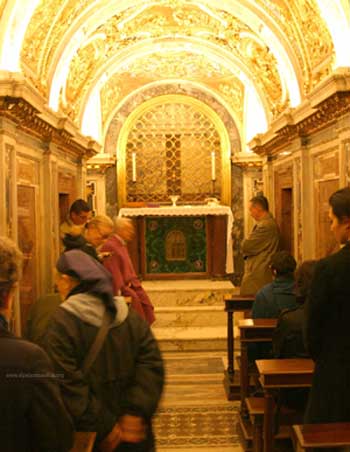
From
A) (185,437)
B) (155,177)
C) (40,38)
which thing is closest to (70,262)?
(185,437)

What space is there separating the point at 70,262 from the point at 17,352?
976 mm

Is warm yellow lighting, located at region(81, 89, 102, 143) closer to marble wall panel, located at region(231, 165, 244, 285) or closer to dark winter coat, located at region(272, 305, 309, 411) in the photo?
marble wall panel, located at region(231, 165, 244, 285)

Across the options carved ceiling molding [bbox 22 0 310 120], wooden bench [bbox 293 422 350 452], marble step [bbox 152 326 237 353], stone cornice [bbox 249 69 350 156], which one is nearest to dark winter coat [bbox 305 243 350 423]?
wooden bench [bbox 293 422 350 452]

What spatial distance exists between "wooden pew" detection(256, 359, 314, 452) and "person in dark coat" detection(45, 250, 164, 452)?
4.23ft

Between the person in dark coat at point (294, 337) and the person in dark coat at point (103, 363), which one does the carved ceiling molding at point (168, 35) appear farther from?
the person in dark coat at point (103, 363)

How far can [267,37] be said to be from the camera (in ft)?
35.4

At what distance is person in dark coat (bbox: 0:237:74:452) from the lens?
231cm

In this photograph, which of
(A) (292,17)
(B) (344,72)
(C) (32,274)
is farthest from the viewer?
(A) (292,17)

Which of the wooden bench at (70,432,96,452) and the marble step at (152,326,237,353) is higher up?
the wooden bench at (70,432,96,452)

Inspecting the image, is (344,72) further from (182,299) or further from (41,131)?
(182,299)

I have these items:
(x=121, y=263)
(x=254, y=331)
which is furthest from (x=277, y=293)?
(x=121, y=263)

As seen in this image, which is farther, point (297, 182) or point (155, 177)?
point (155, 177)

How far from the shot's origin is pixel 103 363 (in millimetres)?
3180

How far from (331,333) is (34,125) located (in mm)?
6126
